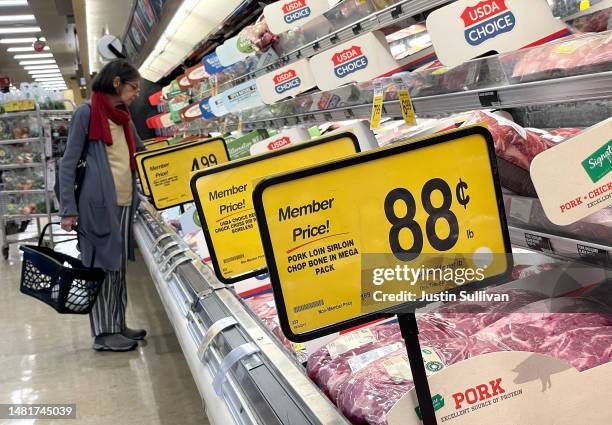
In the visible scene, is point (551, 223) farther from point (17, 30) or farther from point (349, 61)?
point (17, 30)

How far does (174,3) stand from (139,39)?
332 cm

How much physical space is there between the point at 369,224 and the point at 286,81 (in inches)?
97.5

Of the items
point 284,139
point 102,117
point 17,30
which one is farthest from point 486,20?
point 17,30

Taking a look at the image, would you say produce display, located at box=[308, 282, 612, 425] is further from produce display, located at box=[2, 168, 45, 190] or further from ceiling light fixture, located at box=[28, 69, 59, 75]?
ceiling light fixture, located at box=[28, 69, 59, 75]

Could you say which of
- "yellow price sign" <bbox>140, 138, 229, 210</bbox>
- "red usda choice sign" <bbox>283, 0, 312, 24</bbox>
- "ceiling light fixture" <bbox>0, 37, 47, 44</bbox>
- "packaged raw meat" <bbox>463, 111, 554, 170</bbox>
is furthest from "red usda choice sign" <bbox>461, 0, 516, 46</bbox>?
"ceiling light fixture" <bbox>0, 37, 47, 44</bbox>

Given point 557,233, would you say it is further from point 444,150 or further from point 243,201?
point 243,201

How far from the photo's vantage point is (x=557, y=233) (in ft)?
4.49

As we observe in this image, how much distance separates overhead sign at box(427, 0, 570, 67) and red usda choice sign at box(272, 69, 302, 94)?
163 cm

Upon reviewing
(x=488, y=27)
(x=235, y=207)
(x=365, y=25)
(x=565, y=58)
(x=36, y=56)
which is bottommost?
(x=235, y=207)

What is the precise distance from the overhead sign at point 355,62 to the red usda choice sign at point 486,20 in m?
0.78

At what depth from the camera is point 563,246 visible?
1.37 meters

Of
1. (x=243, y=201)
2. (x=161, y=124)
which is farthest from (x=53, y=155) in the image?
(x=243, y=201)

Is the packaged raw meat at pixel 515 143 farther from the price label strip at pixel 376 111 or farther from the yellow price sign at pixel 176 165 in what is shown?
the yellow price sign at pixel 176 165

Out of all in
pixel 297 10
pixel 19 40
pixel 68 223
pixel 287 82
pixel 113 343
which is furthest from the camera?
pixel 19 40
